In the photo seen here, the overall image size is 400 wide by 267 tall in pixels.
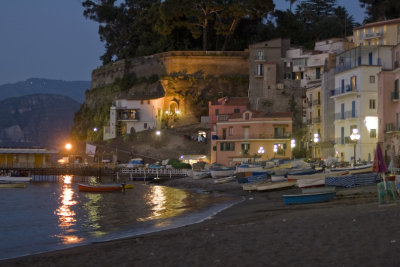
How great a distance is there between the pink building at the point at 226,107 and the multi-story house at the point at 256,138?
6102 millimetres

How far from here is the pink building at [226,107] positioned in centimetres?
7338

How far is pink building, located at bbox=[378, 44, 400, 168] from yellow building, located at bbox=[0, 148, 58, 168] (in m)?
55.5

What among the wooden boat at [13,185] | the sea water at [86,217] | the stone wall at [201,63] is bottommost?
the sea water at [86,217]

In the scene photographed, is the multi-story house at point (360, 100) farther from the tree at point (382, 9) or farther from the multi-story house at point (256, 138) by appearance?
the tree at point (382, 9)

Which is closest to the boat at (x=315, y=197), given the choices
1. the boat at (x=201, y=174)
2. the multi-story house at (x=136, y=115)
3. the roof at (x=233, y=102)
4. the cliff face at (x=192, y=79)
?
the boat at (x=201, y=174)

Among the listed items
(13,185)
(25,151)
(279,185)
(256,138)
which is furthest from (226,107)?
(279,185)

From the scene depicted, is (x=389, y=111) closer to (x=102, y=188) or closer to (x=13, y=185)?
(x=102, y=188)

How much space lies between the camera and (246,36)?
90438 mm

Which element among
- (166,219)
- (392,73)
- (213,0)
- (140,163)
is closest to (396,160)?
(392,73)

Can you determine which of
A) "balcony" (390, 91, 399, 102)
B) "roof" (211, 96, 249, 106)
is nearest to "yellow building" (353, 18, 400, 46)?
"roof" (211, 96, 249, 106)

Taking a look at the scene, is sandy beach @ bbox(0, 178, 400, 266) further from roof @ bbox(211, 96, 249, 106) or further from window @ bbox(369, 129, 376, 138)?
roof @ bbox(211, 96, 249, 106)

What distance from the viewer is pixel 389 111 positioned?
1594 inches

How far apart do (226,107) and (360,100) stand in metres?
28.3

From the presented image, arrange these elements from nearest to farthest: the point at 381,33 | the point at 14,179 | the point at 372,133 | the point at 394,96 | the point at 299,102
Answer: the point at 394,96 < the point at 372,133 < the point at 14,179 < the point at 381,33 < the point at 299,102
